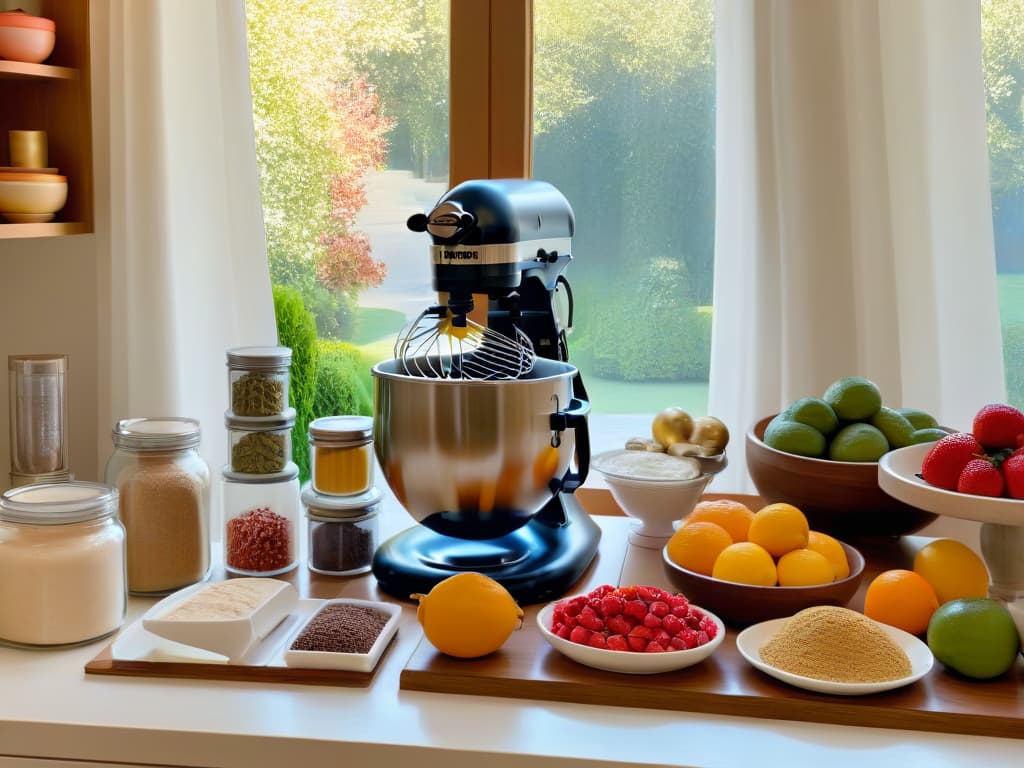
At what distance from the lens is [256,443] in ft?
4.92

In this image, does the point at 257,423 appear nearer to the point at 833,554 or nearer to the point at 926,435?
the point at 833,554

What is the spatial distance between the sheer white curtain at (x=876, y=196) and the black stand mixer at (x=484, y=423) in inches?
23.8

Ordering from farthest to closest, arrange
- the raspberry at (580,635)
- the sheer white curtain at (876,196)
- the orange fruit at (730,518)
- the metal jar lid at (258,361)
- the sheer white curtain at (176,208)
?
the sheer white curtain at (176,208), the sheer white curtain at (876,196), the metal jar lid at (258,361), the orange fruit at (730,518), the raspberry at (580,635)

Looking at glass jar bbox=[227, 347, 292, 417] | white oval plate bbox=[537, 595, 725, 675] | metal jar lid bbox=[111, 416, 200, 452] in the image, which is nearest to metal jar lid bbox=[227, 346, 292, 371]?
glass jar bbox=[227, 347, 292, 417]

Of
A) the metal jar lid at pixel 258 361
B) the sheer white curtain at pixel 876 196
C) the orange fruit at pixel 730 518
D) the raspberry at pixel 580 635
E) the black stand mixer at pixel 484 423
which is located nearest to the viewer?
the raspberry at pixel 580 635

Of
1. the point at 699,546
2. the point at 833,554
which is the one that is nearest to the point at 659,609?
the point at 699,546

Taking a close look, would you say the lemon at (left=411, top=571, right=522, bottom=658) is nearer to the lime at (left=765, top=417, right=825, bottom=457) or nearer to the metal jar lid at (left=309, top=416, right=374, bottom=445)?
the metal jar lid at (left=309, top=416, right=374, bottom=445)

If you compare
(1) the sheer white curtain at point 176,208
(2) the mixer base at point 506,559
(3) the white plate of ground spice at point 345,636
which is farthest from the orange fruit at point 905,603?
(1) the sheer white curtain at point 176,208

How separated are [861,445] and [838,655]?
450 millimetres

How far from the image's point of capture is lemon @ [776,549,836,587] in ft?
4.06

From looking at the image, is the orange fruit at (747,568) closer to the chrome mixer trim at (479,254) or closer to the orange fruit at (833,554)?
the orange fruit at (833,554)

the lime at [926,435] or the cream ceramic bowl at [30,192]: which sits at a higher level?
the cream ceramic bowl at [30,192]

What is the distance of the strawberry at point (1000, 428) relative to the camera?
1241 mm

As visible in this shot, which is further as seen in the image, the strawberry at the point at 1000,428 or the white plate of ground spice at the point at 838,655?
the strawberry at the point at 1000,428
